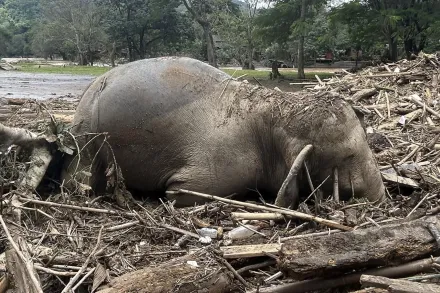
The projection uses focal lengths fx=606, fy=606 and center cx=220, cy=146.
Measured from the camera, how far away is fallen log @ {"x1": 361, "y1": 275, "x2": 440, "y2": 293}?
10.5ft

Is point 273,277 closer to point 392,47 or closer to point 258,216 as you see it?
point 258,216

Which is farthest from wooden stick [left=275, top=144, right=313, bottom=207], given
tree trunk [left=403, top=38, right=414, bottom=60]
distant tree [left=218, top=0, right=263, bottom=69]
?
distant tree [left=218, top=0, right=263, bottom=69]

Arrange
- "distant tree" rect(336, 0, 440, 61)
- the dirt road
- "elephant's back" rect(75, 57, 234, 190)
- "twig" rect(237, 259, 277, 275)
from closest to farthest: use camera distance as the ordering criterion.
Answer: "twig" rect(237, 259, 277, 275), "elephant's back" rect(75, 57, 234, 190), the dirt road, "distant tree" rect(336, 0, 440, 61)

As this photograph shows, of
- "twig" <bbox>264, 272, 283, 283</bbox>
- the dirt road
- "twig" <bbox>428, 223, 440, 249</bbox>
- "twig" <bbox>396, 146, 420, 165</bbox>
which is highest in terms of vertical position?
"twig" <bbox>428, 223, 440, 249</bbox>

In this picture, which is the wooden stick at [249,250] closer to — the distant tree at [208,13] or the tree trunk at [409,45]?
the tree trunk at [409,45]

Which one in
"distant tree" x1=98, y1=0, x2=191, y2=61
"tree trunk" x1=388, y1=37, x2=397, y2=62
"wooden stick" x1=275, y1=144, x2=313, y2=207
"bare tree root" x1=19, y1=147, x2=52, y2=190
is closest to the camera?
"wooden stick" x1=275, y1=144, x2=313, y2=207

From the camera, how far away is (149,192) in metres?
6.52

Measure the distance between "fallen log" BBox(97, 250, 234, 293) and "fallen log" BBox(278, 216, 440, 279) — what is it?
40cm

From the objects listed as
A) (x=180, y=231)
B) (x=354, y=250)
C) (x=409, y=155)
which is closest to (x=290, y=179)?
(x=180, y=231)

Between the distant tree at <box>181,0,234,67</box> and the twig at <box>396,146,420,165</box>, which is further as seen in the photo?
the distant tree at <box>181,0,234,67</box>

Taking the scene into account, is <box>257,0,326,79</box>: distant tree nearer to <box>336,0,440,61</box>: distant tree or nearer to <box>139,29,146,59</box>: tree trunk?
<box>336,0,440,61</box>: distant tree

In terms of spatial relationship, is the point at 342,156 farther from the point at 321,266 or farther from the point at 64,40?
the point at 64,40

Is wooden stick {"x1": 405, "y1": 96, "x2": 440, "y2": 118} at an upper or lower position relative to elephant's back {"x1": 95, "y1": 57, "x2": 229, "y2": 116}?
lower

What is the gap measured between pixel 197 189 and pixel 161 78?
1.25m
